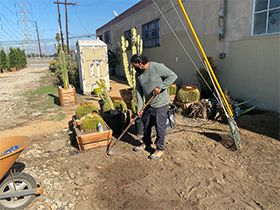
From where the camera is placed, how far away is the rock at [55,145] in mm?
4229

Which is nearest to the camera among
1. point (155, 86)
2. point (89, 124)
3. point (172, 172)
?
point (172, 172)

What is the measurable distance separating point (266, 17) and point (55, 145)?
6575mm

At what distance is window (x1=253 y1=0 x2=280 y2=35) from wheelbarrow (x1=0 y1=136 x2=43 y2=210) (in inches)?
253

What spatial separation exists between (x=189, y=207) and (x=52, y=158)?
2.76m

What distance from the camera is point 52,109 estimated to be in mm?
7406

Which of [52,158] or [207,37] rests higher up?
[207,37]

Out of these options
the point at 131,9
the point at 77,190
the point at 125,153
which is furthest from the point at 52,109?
the point at 131,9

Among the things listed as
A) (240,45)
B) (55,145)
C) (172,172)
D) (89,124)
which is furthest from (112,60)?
(172,172)

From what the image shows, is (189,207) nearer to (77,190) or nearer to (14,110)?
(77,190)

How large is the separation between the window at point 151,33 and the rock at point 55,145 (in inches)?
327

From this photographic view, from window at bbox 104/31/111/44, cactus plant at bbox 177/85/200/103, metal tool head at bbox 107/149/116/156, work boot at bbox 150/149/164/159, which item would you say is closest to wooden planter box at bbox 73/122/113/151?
metal tool head at bbox 107/149/116/156

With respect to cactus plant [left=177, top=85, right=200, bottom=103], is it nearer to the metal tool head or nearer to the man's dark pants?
the man's dark pants

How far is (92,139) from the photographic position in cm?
405

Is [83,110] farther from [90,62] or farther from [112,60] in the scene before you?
[112,60]
